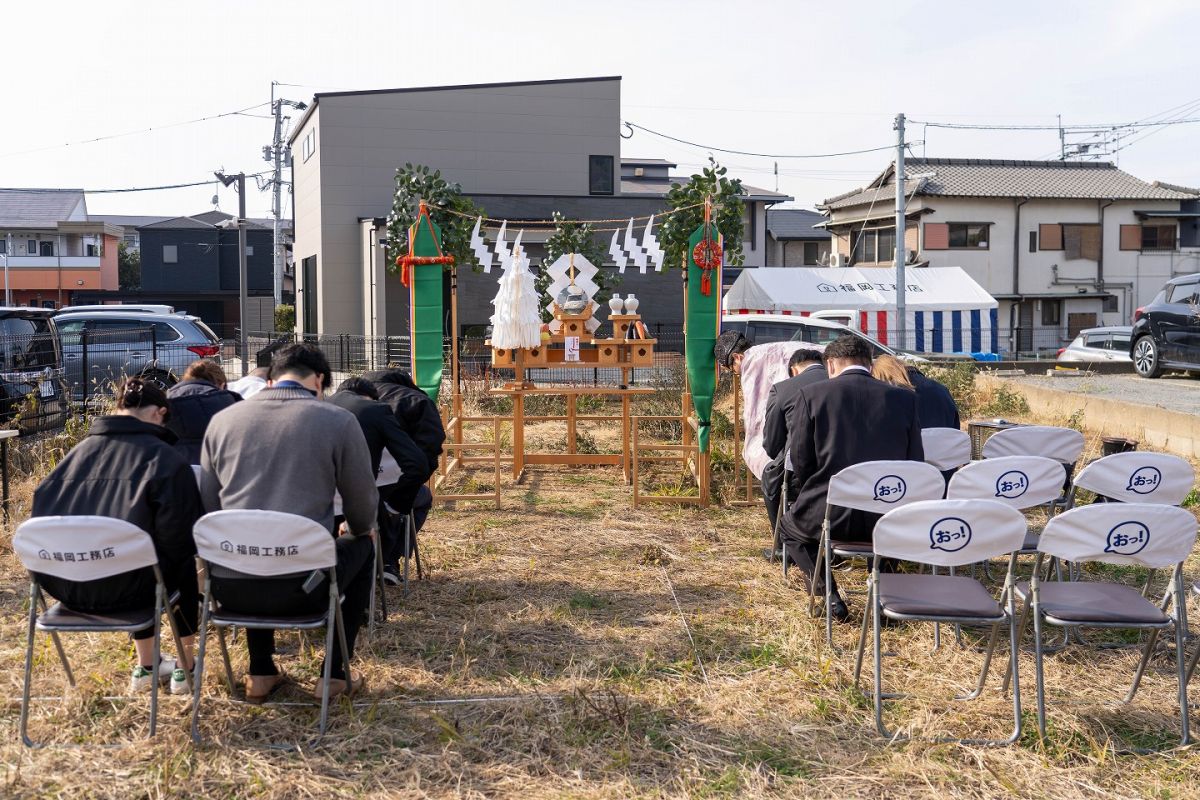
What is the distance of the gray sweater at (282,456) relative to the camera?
3.45 m

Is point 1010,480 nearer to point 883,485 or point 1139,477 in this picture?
point 1139,477

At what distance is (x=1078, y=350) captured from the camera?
1878 cm

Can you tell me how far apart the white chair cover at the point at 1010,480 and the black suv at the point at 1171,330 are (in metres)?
11.1

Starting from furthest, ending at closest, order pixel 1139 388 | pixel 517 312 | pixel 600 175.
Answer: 1. pixel 600 175
2. pixel 1139 388
3. pixel 517 312

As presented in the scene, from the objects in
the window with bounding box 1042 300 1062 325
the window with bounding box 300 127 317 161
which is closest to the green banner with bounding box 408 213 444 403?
the window with bounding box 300 127 317 161

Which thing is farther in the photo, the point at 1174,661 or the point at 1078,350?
the point at 1078,350

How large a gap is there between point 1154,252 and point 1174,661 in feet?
98.5

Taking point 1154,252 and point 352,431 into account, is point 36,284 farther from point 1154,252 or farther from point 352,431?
point 352,431

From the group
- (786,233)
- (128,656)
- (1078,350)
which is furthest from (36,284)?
(128,656)

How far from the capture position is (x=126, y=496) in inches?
134

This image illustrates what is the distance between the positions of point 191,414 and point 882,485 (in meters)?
3.08

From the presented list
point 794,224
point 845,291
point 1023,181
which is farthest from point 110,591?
point 794,224

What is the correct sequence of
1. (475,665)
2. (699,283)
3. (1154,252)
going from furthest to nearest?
(1154,252) → (699,283) → (475,665)

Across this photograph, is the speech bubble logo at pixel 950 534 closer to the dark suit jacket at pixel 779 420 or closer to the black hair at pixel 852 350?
the black hair at pixel 852 350
